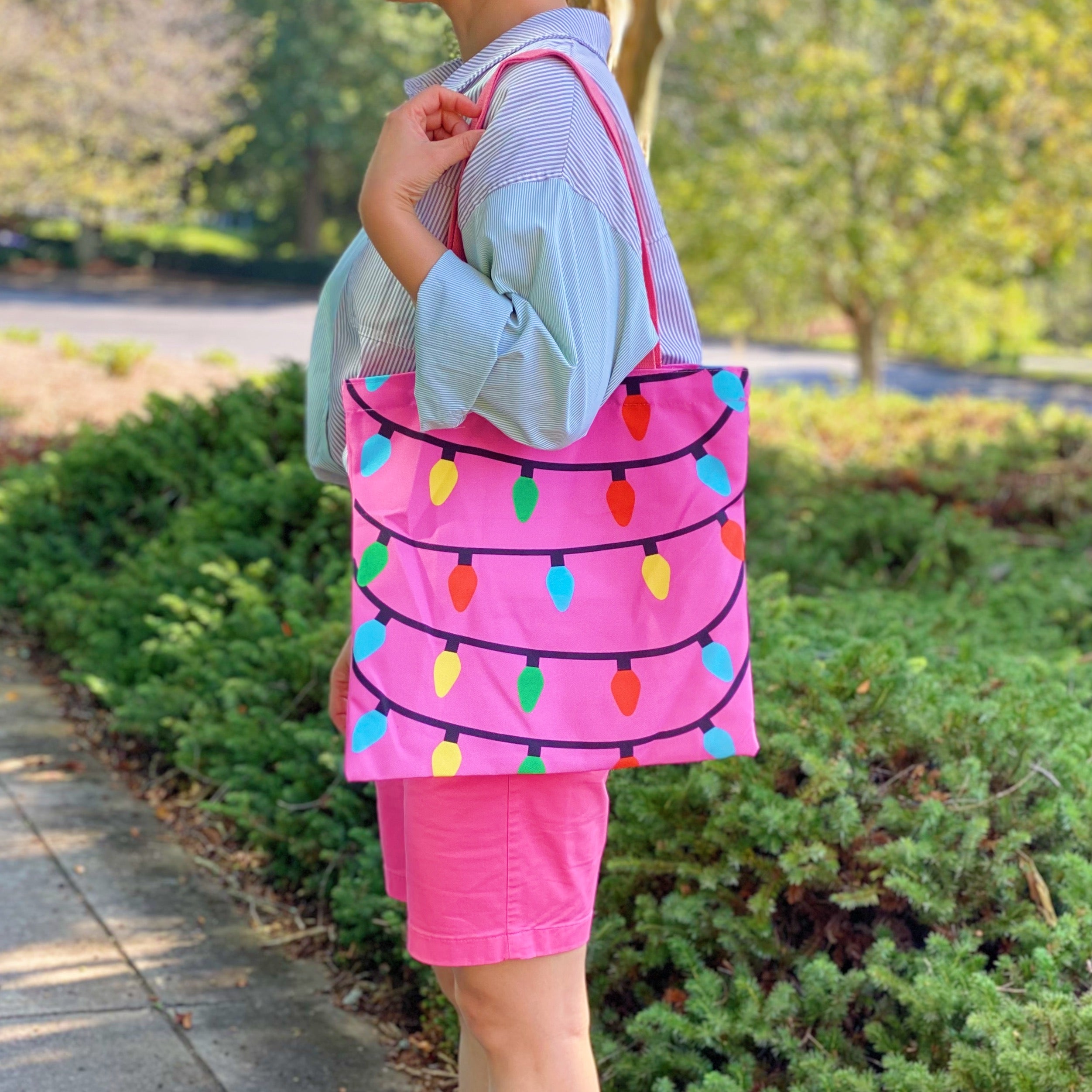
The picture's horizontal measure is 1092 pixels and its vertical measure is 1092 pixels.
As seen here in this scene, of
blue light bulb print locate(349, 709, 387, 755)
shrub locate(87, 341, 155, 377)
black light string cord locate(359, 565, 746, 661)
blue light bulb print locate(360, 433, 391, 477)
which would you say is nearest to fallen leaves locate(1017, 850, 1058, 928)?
black light string cord locate(359, 565, 746, 661)

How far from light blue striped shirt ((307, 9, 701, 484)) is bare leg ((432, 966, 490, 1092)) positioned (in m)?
0.76

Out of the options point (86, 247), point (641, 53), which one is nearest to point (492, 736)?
point (641, 53)

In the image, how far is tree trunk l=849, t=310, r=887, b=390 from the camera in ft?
43.5

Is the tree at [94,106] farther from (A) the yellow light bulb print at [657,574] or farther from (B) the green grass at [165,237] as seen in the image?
(B) the green grass at [165,237]

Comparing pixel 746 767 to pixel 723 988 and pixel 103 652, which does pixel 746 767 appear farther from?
pixel 103 652

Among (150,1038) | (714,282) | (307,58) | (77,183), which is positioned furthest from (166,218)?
(307,58)

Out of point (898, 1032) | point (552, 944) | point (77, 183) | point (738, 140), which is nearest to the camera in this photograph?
point (552, 944)

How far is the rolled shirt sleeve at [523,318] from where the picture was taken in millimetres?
1322

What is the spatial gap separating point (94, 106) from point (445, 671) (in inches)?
488

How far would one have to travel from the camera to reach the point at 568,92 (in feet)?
4.60

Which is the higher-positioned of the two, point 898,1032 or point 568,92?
point 568,92

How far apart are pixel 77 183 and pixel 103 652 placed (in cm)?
841

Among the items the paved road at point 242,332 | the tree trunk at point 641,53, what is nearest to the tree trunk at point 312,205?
the paved road at point 242,332

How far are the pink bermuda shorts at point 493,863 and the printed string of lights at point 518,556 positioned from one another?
21 cm
